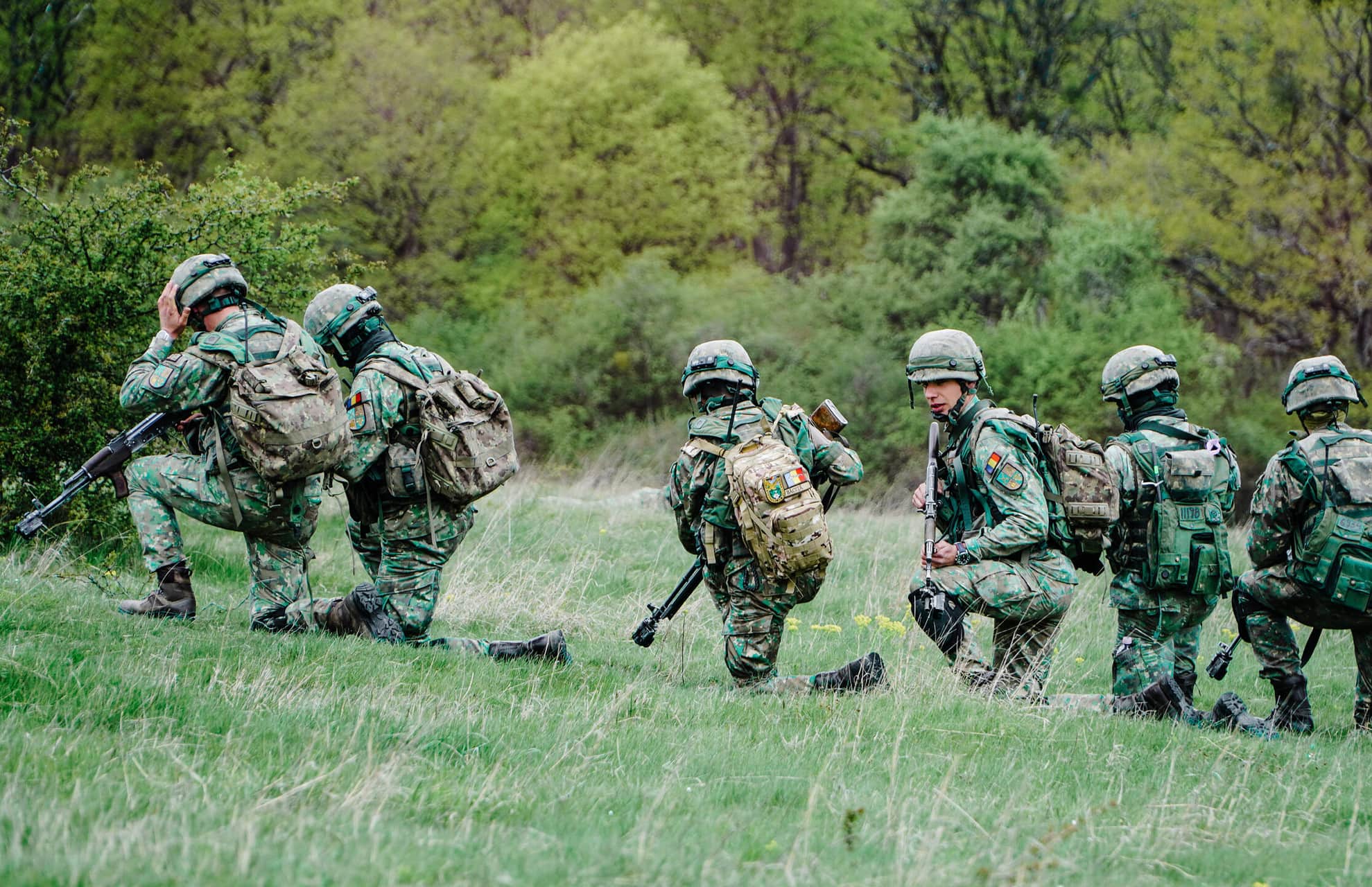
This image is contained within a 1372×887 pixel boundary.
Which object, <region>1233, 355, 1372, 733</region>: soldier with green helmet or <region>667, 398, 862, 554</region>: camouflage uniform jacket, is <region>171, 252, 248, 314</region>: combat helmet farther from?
<region>1233, 355, 1372, 733</region>: soldier with green helmet

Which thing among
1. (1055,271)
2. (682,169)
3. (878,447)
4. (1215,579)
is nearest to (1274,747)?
(1215,579)

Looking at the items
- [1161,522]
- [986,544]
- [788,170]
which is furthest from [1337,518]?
[788,170]

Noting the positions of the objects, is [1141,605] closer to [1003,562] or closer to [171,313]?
[1003,562]

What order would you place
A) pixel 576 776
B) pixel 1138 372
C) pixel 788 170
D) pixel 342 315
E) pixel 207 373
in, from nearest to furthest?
pixel 576 776, pixel 207 373, pixel 342 315, pixel 1138 372, pixel 788 170

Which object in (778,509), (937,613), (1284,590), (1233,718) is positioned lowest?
(1233,718)

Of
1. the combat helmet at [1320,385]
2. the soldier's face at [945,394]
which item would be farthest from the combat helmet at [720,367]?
the combat helmet at [1320,385]

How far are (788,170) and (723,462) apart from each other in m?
38.5

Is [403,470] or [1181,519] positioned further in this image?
[1181,519]

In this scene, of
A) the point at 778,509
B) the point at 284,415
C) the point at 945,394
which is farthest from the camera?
the point at 945,394

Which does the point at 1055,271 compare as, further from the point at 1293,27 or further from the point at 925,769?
the point at 925,769

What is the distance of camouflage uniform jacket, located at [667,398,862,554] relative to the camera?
632cm

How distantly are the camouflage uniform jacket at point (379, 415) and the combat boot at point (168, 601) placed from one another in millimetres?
1055

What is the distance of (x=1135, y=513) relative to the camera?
7.05 metres

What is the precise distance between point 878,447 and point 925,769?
20568 mm
